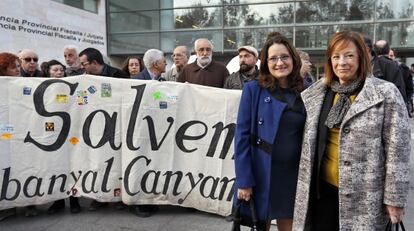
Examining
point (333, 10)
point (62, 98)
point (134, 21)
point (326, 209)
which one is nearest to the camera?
point (326, 209)

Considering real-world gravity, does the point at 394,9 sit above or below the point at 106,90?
above

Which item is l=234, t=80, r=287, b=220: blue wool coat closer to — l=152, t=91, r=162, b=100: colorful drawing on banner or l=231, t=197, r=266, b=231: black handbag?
l=231, t=197, r=266, b=231: black handbag

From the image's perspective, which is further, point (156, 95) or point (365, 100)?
point (156, 95)

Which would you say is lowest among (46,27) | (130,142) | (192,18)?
(130,142)

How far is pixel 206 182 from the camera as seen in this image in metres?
3.87

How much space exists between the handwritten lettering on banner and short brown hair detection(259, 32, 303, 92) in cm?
137

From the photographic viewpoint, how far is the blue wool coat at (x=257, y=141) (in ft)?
7.66

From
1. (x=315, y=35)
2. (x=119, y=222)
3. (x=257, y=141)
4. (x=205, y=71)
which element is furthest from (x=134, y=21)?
(x=257, y=141)

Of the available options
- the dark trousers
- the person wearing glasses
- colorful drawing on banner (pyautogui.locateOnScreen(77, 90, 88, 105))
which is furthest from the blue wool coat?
colorful drawing on banner (pyautogui.locateOnScreen(77, 90, 88, 105))

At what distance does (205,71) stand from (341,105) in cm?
294

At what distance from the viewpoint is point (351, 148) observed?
1994 millimetres

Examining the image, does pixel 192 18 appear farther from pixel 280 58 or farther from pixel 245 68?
pixel 280 58

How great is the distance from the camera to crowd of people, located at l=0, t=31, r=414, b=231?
1962mm

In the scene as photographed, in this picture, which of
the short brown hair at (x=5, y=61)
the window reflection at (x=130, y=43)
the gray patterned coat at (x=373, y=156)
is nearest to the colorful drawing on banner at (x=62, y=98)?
the short brown hair at (x=5, y=61)
